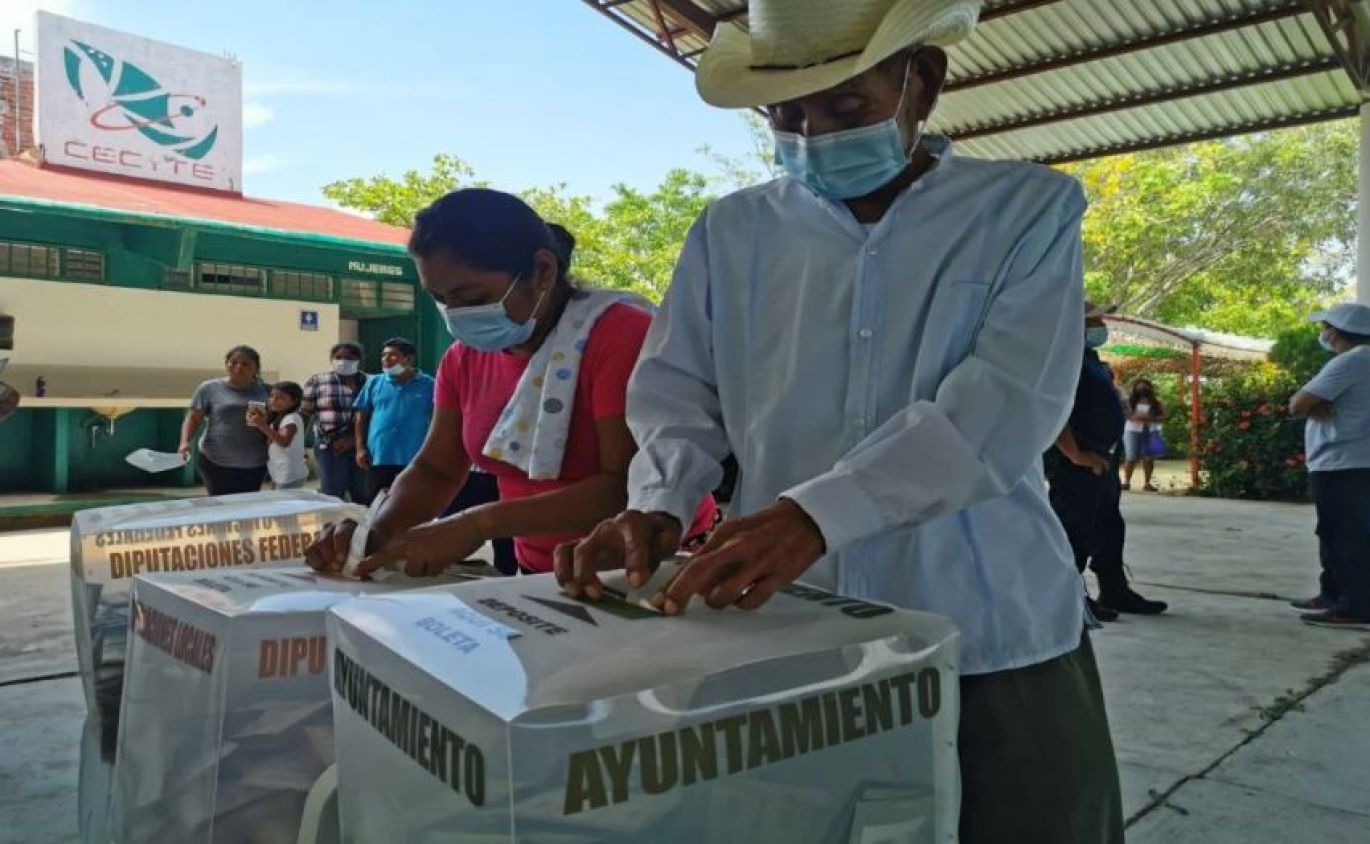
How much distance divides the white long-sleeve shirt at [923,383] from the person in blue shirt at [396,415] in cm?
482

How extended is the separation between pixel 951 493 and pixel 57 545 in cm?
808

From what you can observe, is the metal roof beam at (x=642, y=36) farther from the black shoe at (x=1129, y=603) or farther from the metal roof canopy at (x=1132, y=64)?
the black shoe at (x=1129, y=603)

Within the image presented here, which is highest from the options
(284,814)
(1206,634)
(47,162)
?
(47,162)

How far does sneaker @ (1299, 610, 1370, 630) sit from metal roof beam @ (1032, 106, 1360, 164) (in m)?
4.98

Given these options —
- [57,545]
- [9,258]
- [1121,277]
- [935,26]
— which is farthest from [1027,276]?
[1121,277]

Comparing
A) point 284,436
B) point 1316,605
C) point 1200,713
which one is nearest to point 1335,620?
point 1316,605

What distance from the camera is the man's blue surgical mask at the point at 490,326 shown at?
1698 mm

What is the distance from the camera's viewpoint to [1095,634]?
463cm

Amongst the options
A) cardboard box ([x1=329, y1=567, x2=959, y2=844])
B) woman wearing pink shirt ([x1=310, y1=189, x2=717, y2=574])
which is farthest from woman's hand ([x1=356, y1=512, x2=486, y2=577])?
cardboard box ([x1=329, y1=567, x2=959, y2=844])

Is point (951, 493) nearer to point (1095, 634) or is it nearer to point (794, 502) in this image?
point (794, 502)

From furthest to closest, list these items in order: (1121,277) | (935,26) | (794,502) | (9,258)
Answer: (1121,277) → (9,258) → (935,26) → (794,502)

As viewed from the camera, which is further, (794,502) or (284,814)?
(284,814)

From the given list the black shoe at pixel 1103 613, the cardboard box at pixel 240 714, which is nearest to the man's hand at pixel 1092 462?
the black shoe at pixel 1103 613

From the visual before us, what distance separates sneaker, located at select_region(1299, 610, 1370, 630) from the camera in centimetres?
487
